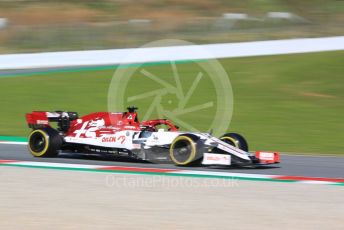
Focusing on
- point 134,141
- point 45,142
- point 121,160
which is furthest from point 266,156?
point 45,142

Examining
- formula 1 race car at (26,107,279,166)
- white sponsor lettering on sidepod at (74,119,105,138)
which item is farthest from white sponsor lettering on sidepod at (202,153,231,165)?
→ white sponsor lettering on sidepod at (74,119,105,138)

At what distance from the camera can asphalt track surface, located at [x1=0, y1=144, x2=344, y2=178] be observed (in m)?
11.3

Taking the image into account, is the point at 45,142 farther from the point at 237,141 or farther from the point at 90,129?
the point at 237,141

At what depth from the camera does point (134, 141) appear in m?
11.6

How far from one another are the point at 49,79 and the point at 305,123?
833 centimetres

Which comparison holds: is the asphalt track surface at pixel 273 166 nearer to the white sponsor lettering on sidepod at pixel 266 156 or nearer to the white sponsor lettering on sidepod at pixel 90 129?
the white sponsor lettering on sidepod at pixel 266 156

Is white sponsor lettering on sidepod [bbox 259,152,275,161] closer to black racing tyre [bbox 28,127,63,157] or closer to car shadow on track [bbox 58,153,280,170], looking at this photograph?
car shadow on track [bbox 58,153,280,170]

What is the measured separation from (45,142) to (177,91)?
1020 cm

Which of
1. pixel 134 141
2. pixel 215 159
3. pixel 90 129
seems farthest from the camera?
pixel 90 129

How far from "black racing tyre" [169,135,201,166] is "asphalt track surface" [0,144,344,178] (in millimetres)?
111

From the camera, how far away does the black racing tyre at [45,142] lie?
481 inches

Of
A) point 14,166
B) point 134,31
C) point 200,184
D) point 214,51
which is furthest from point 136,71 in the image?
point 200,184

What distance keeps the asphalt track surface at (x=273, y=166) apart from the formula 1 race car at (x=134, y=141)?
0.14m

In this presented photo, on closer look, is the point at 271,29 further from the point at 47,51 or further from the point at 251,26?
the point at 47,51
